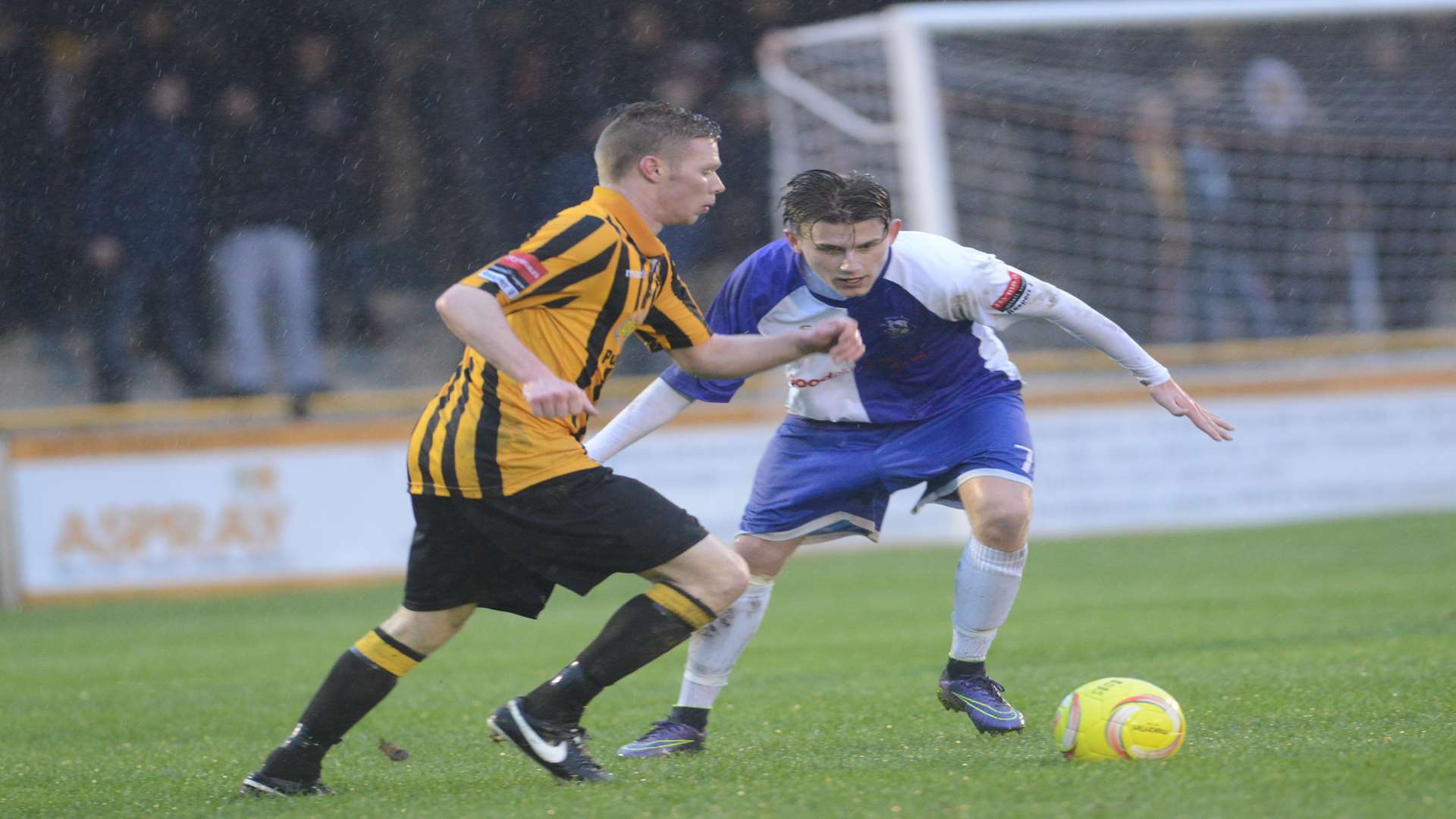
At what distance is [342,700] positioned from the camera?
4.42 metres

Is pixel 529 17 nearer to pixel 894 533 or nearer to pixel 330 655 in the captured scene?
pixel 894 533

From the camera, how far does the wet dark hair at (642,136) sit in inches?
174

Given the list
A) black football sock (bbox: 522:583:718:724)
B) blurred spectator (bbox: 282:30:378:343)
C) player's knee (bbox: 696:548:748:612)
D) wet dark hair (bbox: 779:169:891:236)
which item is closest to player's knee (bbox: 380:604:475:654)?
black football sock (bbox: 522:583:718:724)

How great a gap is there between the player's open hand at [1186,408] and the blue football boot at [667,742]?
1704 mm

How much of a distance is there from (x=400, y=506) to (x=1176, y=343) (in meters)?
6.65

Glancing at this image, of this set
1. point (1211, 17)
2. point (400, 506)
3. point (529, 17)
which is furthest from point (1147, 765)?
point (529, 17)

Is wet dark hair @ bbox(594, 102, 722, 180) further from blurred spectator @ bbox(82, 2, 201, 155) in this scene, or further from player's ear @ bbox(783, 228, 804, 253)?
blurred spectator @ bbox(82, 2, 201, 155)

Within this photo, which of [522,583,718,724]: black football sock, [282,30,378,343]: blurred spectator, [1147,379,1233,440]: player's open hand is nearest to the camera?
[522,583,718,724]: black football sock

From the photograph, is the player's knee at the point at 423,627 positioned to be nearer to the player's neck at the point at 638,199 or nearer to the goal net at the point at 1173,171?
the player's neck at the point at 638,199

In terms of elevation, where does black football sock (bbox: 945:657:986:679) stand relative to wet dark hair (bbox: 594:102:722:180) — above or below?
below

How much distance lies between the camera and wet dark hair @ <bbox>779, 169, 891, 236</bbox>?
496 cm

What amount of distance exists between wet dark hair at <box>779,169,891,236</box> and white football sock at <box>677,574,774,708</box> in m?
1.13

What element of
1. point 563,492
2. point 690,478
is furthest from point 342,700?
point 690,478

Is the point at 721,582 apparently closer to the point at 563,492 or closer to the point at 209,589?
the point at 563,492
